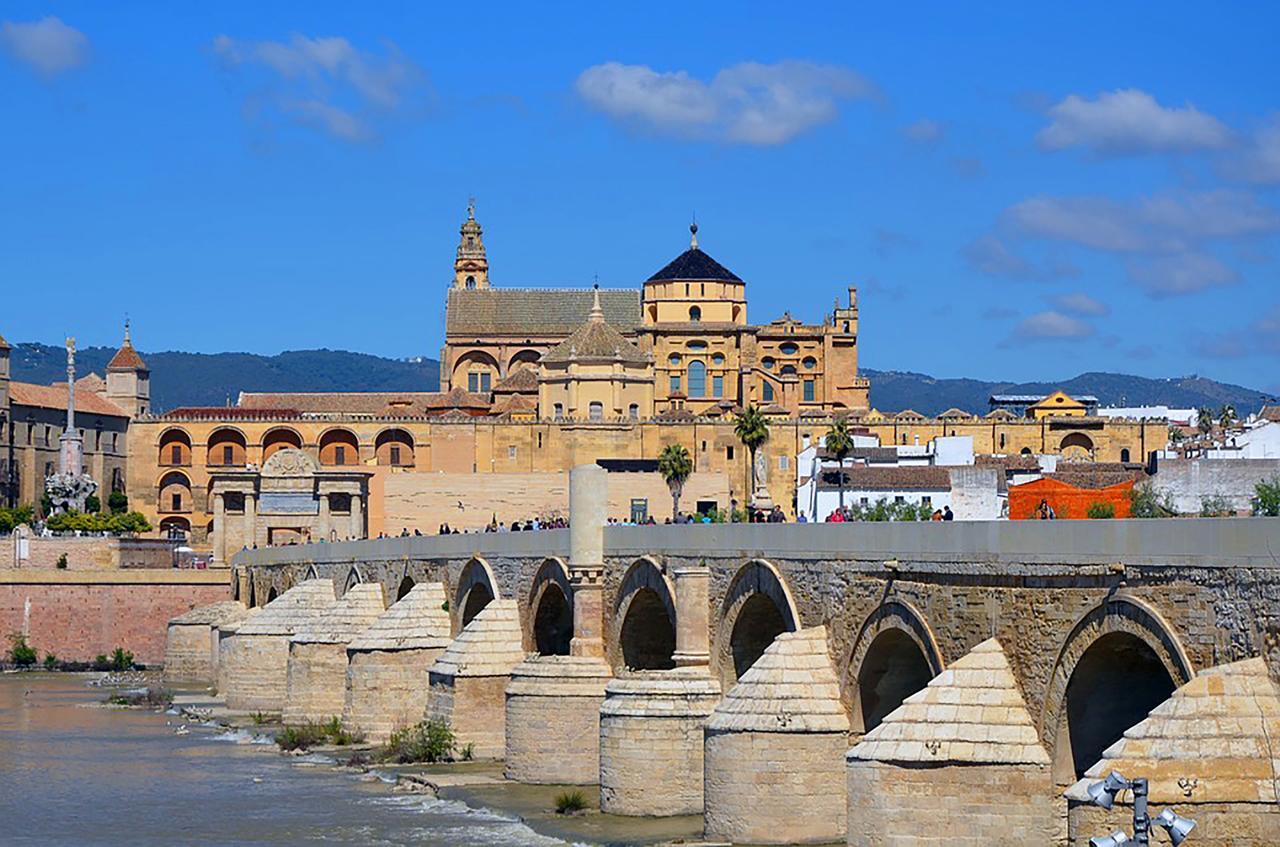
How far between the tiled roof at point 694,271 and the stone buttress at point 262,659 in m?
57.6

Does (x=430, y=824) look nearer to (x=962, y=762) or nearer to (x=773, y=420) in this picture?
(x=962, y=762)

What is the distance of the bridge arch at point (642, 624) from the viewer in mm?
36844

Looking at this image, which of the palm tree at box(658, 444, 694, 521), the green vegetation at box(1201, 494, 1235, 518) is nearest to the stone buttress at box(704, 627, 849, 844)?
the green vegetation at box(1201, 494, 1235, 518)

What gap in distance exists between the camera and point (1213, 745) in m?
19.7

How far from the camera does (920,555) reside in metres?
26.8

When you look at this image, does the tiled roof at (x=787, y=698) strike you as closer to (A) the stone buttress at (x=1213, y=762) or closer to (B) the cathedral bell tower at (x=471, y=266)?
(A) the stone buttress at (x=1213, y=762)

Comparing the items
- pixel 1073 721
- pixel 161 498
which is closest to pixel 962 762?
pixel 1073 721

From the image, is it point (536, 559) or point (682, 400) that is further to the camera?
point (682, 400)

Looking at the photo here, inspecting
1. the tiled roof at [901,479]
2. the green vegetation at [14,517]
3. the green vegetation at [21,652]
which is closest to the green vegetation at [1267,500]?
the tiled roof at [901,479]

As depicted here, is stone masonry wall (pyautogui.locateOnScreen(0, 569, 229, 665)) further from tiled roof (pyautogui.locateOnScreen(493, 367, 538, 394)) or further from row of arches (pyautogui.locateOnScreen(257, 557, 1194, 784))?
row of arches (pyautogui.locateOnScreen(257, 557, 1194, 784))

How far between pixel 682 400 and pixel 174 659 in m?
42.3

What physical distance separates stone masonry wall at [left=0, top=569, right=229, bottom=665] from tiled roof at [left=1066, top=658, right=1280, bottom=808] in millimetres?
62462

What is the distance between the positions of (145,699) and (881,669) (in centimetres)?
3731

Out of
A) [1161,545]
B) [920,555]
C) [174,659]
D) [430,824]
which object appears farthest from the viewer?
[174,659]
